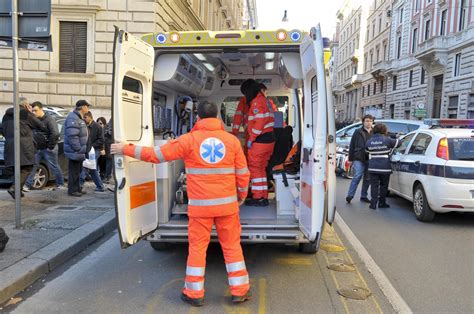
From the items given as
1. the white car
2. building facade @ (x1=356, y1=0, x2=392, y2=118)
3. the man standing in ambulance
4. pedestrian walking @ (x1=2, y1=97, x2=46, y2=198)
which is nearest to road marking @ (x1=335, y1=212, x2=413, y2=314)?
the man standing in ambulance

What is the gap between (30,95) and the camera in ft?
56.3

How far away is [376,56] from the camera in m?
59.0

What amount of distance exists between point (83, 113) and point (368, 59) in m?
60.4

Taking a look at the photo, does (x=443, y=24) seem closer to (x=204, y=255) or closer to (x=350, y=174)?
(x=350, y=174)

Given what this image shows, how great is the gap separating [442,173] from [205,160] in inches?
185

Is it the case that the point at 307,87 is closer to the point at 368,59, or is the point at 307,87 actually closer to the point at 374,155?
the point at 374,155

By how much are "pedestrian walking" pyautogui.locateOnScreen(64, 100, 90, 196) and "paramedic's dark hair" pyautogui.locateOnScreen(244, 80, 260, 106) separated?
373 cm

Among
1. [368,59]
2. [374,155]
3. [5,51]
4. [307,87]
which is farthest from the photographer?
[368,59]

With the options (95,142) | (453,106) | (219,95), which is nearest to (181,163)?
(219,95)

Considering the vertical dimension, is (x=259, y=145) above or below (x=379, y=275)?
above

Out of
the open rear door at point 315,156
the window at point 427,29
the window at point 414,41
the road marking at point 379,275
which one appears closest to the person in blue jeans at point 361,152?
the road marking at point 379,275

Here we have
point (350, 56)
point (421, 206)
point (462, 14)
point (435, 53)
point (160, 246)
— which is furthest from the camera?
point (350, 56)

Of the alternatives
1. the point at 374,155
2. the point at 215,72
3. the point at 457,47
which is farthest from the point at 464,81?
the point at 215,72

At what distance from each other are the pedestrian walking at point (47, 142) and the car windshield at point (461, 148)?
7.18 metres
